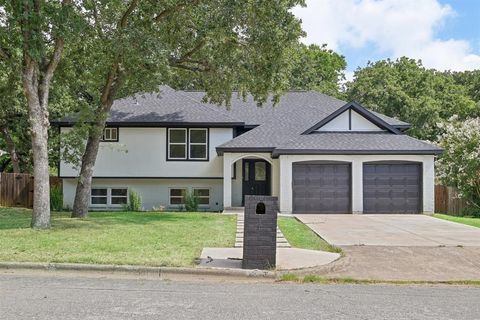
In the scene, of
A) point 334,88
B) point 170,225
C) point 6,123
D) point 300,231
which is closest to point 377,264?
→ point 300,231

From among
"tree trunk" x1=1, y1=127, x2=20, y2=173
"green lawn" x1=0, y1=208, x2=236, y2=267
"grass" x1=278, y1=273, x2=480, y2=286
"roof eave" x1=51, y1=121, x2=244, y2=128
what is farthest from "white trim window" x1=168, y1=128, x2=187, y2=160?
"grass" x1=278, y1=273, x2=480, y2=286

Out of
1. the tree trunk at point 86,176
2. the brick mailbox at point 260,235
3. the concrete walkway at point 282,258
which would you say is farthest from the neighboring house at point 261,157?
the brick mailbox at point 260,235

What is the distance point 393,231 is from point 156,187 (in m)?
13.6

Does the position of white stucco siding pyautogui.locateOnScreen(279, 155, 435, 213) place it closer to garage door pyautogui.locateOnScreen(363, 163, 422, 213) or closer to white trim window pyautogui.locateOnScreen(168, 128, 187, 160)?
garage door pyautogui.locateOnScreen(363, 163, 422, 213)

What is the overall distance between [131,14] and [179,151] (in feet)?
30.4

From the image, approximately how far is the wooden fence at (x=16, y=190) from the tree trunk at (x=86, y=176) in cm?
871

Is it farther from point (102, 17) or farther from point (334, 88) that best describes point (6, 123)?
point (334, 88)

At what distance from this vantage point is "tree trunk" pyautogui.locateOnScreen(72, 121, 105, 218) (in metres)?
17.6

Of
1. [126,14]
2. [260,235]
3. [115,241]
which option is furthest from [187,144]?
[260,235]

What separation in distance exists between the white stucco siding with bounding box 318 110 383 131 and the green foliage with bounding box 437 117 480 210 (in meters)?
4.80

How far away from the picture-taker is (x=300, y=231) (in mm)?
14172

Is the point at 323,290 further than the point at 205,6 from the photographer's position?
No

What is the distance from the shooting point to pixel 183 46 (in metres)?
18.3

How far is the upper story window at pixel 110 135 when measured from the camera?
80.4 feet
